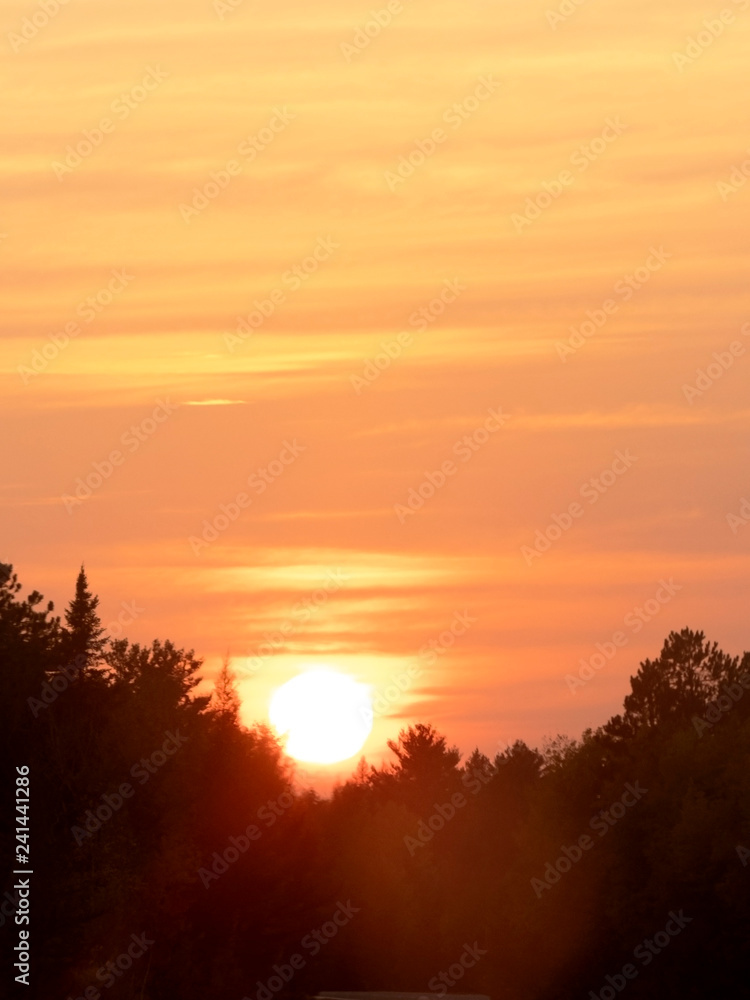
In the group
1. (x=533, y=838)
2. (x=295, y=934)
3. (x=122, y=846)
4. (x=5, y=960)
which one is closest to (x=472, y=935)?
(x=533, y=838)

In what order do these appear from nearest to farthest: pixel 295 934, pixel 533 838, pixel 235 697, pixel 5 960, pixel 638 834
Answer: pixel 5 960 < pixel 295 934 < pixel 638 834 < pixel 235 697 < pixel 533 838

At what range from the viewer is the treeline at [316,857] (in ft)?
186

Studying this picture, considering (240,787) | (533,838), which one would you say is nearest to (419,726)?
(533,838)

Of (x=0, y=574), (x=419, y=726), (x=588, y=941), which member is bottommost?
(x=588, y=941)

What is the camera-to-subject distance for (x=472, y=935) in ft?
422

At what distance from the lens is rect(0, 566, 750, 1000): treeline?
56.8 metres

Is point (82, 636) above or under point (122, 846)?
above

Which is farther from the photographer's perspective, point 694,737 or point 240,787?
point 694,737

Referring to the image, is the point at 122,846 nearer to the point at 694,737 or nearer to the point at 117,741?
the point at 117,741

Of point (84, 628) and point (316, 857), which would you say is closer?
point (84, 628)

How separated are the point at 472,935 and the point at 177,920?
184 ft

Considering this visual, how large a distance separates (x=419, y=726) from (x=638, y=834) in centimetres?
9258

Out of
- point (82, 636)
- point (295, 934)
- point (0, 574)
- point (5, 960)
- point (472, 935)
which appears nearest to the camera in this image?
point (5, 960)

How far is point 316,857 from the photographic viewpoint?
9356 centimetres
